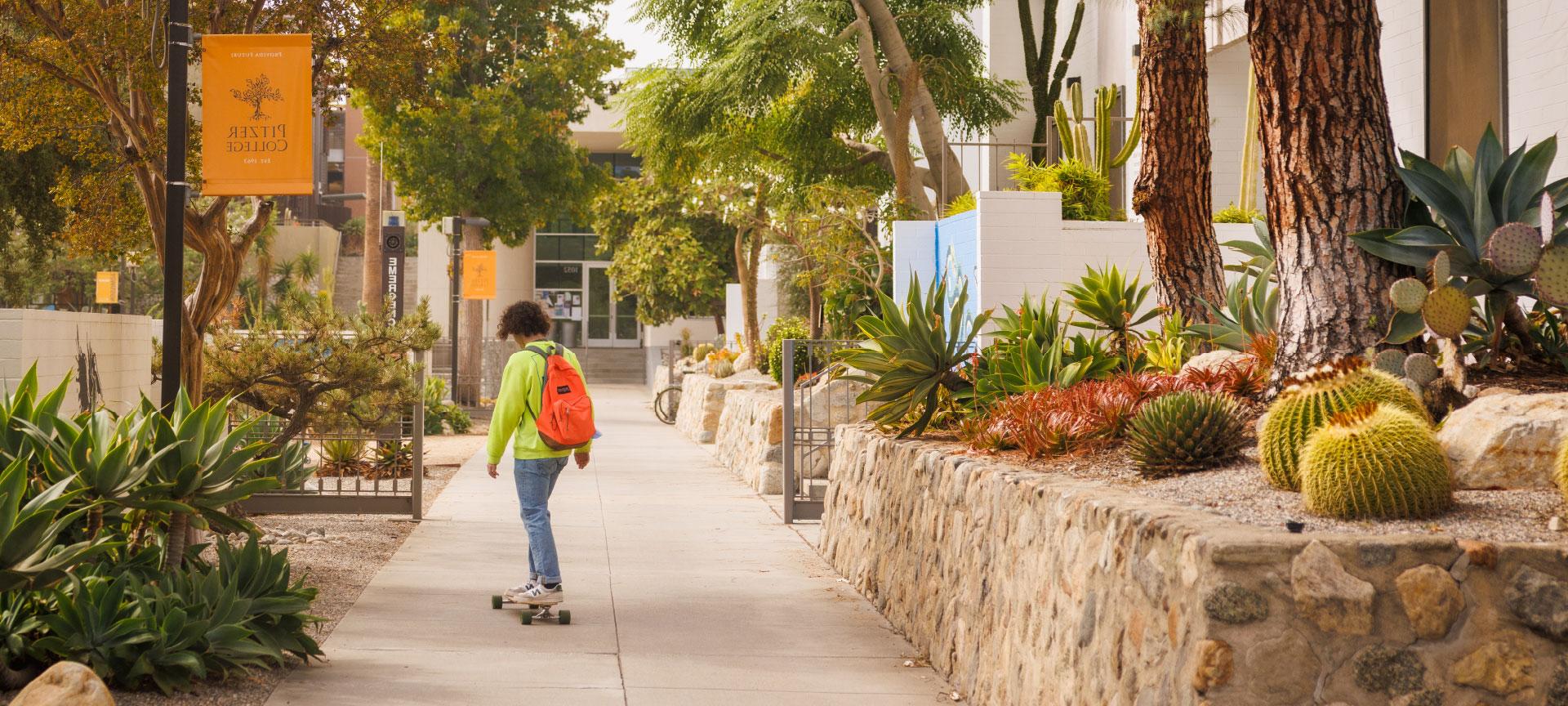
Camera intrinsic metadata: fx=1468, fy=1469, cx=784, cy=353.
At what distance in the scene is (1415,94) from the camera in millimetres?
12586

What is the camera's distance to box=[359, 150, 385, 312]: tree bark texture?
3238cm

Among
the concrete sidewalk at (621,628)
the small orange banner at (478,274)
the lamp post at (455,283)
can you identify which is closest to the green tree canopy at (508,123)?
the lamp post at (455,283)

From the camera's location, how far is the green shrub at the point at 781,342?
64.4ft

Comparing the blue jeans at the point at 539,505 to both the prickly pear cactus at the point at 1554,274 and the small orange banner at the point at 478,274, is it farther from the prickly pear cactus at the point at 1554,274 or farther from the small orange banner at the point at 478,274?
the small orange banner at the point at 478,274

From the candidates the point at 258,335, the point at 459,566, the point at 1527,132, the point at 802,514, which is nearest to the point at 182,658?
the point at 459,566

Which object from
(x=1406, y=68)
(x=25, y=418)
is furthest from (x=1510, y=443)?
(x=1406, y=68)

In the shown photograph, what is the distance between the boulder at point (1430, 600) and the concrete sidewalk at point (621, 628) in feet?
8.93

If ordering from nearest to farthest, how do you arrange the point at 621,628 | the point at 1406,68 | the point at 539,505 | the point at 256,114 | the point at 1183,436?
1. the point at 1183,436
2. the point at 621,628
3. the point at 539,505
4. the point at 256,114
5. the point at 1406,68

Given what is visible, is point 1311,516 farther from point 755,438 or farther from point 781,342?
point 781,342

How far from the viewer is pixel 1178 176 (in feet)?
35.7

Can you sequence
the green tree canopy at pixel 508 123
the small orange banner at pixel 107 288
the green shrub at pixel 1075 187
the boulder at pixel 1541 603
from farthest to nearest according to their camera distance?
the small orange banner at pixel 107 288, the green tree canopy at pixel 508 123, the green shrub at pixel 1075 187, the boulder at pixel 1541 603

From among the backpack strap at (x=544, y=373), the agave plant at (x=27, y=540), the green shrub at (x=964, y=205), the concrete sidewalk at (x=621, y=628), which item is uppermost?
the green shrub at (x=964, y=205)

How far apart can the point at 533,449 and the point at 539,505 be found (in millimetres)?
316

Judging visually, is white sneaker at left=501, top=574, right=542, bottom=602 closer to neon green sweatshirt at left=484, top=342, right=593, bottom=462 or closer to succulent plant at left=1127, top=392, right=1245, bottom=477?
neon green sweatshirt at left=484, top=342, right=593, bottom=462
